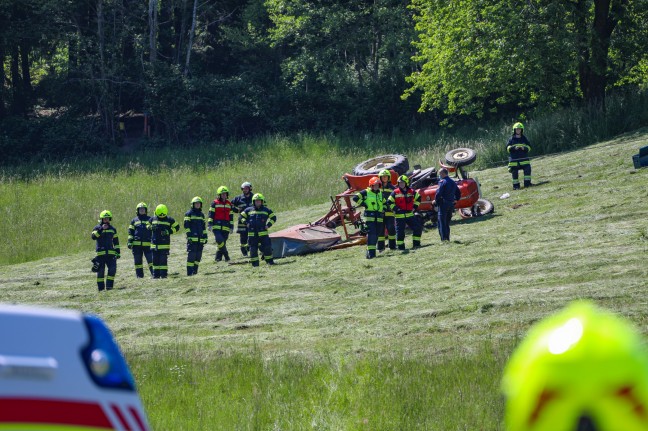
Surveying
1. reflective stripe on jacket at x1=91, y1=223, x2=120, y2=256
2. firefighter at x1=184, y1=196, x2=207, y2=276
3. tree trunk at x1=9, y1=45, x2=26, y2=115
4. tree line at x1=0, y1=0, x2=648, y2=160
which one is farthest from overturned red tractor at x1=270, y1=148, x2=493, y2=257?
tree trunk at x1=9, y1=45, x2=26, y2=115

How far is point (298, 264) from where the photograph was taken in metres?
22.1

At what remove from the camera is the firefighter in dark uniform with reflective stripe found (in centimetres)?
2133

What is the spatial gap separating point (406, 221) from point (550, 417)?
1950cm

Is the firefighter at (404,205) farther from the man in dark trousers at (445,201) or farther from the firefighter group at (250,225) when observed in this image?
the man in dark trousers at (445,201)

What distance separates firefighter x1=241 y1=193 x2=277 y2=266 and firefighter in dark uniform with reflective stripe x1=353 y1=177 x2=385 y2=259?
213cm

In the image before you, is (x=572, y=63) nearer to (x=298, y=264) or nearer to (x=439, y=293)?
(x=298, y=264)

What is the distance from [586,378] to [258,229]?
20644mm

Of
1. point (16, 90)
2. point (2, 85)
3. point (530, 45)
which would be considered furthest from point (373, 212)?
point (16, 90)

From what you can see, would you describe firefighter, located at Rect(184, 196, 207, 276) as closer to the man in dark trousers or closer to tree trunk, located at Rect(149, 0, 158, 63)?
the man in dark trousers

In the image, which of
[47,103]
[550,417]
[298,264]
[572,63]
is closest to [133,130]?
[47,103]

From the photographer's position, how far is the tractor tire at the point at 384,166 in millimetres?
25156

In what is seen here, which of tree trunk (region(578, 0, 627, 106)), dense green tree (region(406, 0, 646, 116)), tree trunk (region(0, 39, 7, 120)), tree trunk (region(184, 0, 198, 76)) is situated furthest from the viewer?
tree trunk (region(184, 0, 198, 76))

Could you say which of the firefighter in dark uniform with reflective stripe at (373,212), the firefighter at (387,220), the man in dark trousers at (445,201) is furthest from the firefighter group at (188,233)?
the man in dark trousers at (445,201)

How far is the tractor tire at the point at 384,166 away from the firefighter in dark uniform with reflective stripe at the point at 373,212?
296 centimetres
